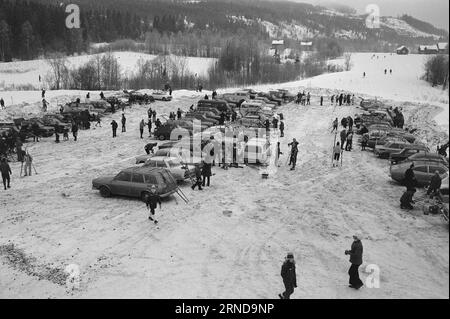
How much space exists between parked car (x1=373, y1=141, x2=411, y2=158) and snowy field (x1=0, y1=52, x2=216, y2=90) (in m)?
60.2

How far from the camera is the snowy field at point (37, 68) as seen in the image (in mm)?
83225

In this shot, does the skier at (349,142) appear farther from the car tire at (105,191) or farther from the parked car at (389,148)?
the car tire at (105,191)

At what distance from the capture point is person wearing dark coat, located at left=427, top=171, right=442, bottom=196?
1753cm

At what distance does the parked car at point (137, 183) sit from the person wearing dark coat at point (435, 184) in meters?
10.3

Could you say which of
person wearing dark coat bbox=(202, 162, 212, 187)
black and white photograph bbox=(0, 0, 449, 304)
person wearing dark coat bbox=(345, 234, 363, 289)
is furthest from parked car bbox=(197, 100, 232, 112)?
person wearing dark coat bbox=(345, 234, 363, 289)

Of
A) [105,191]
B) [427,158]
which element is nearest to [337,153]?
[427,158]

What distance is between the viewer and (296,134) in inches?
1341

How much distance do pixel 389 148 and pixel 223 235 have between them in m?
15.6

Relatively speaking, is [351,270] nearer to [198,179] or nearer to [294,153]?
[198,179]

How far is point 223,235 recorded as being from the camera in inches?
568

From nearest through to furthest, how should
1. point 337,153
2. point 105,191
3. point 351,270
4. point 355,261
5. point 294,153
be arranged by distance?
1. point 355,261
2. point 351,270
3. point 105,191
4. point 294,153
5. point 337,153

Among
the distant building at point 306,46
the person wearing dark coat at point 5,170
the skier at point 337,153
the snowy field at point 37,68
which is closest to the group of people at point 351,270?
the skier at point 337,153
